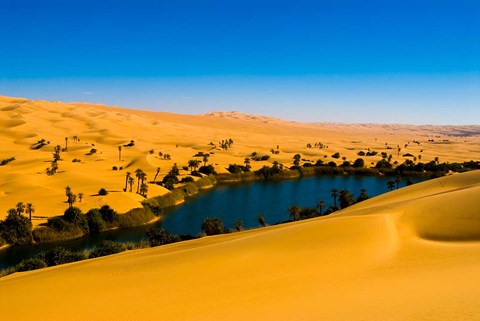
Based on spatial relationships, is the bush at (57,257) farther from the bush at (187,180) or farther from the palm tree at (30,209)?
the bush at (187,180)

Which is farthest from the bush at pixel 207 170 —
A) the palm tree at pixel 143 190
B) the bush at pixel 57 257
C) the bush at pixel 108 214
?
the bush at pixel 57 257

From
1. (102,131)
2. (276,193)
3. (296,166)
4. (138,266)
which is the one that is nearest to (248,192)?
(276,193)

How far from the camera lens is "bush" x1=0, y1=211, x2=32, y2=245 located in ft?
138

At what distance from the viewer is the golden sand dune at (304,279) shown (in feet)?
34.9

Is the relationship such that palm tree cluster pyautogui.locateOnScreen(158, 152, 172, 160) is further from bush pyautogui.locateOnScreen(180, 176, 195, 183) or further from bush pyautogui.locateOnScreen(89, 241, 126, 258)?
bush pyautogui.locateOnScreen(89, 241, 126, 258)

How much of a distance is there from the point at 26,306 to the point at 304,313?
10.1 metres

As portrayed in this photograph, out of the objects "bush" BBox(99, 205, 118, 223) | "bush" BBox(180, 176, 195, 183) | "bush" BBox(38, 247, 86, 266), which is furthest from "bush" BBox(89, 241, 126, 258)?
"bush" BBox(180, 176, 195, 183)

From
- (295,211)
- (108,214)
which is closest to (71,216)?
(108,214)

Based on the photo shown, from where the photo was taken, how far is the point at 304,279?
13953 millimetres

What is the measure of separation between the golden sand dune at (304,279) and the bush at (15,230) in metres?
29.3

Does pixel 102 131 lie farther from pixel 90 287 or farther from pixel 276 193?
pixel 90 287

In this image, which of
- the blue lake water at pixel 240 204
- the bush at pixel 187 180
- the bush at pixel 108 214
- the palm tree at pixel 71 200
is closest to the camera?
the blue lake water at pixel 240 204

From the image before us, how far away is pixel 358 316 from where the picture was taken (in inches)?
374

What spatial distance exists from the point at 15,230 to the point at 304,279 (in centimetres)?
4013
